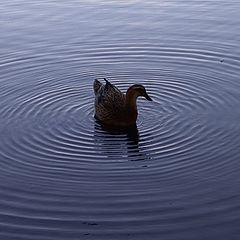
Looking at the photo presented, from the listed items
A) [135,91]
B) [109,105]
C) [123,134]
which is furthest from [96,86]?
[123,134]

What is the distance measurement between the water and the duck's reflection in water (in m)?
0.04

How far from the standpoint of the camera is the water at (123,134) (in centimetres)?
970

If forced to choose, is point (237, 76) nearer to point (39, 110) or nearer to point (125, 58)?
point (125, 58)

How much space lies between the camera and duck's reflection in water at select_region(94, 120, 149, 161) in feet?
38.8

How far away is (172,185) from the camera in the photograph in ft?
→ 34.7

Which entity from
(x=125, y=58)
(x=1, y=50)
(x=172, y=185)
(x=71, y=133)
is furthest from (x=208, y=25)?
(x=172, y=185)

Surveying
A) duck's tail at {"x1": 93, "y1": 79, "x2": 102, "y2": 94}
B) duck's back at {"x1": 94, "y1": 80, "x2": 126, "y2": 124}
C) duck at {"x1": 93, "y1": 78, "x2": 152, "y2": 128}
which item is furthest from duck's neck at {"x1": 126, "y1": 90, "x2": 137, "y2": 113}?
duck's tail at {"x1": 93, "y1": 79, "x2": 102, "y2": 94}

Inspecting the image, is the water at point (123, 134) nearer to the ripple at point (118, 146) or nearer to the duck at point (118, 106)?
the ripple at point (118, 146)

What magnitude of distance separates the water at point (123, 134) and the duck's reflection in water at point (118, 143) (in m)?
0.04

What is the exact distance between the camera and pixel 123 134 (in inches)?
507

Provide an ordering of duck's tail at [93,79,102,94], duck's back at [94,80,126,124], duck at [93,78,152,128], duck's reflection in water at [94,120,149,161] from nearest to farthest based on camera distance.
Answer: duck's reflection in water at [94,120,149,161]
duck at [93,78,152,128]
duck's back at [94,80,126,124]
duck's tail at [93,79,102,94]

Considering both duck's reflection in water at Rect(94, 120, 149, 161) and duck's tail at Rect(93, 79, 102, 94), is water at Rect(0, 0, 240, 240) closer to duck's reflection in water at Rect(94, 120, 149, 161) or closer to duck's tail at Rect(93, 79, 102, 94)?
duck's reflection in water at Rect(94, 120, 149, 161)

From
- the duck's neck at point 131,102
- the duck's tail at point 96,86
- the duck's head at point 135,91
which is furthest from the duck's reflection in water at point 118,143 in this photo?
the duck's tail at point 96,86

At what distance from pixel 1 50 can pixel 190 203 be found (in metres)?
9.68
